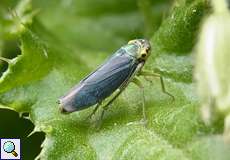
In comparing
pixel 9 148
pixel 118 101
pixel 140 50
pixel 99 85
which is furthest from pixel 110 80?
pixel 9 148

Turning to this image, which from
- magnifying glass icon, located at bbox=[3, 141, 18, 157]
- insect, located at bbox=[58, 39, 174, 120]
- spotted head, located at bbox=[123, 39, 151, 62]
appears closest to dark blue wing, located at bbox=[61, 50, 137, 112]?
insect, located at bbox=[58, 39, 174, 120]

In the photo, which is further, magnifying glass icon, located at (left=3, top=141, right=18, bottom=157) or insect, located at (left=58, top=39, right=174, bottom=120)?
magnifying glass icon, located at (left=3, top=141, right=18, bottom=157)

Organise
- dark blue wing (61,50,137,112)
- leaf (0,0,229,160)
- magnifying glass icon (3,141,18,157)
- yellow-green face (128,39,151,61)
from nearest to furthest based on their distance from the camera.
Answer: leaf (0,0,229,160), dark blue wing (61,50,137,112), magnifying glass icon (3,141,18,157), yellow-green face (128,39,151,61)

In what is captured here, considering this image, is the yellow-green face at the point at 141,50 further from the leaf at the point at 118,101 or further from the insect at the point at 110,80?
the leaf at the point at 118,101

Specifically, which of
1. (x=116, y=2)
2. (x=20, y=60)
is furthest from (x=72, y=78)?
(x=116, y=2)

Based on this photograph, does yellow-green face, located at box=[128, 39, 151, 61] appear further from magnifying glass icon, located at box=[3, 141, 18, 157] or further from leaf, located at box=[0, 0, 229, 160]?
magnifying glass icon, located at box=[3, 141, 18, 157]

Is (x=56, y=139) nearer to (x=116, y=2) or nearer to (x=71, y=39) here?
(x=71, y=39)

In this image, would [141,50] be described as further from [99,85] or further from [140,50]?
[99,85]
